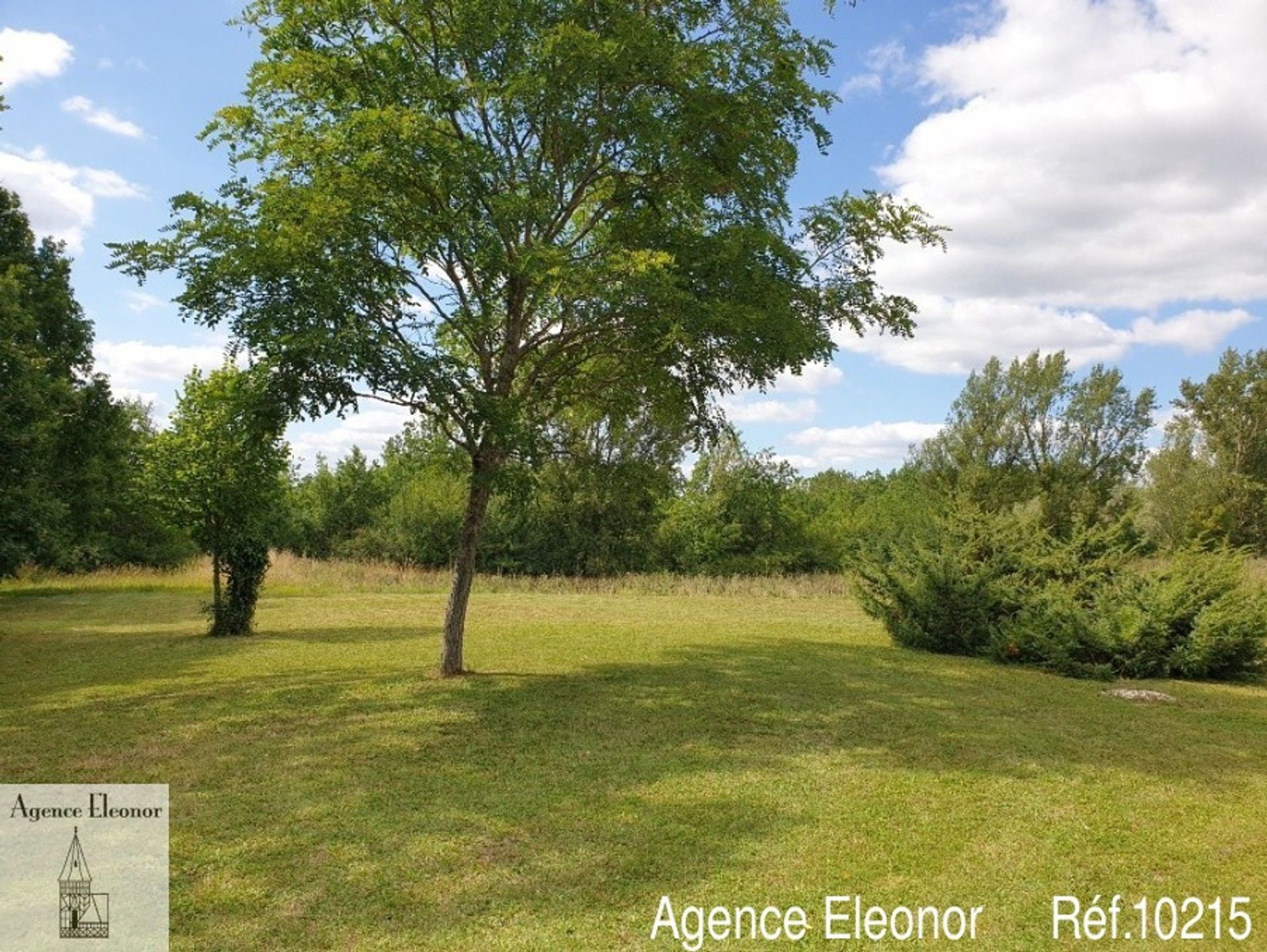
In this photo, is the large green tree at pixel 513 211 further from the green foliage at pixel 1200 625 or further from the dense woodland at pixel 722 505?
the green foliage at pixel 1200 625

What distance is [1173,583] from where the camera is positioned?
39.3 feet

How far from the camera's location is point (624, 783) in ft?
21.2

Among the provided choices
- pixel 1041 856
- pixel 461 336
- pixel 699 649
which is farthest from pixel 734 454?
pixel 1041 856

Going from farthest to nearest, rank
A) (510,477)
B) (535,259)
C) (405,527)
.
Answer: (405,527), (510,477), (535,259)

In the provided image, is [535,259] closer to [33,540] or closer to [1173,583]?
[1173,583]

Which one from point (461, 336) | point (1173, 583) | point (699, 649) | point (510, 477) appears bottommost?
point (699, 649)

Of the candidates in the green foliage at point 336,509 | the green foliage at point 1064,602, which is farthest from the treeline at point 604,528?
the green foliage at point 1064,602

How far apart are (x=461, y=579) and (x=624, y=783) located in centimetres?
472

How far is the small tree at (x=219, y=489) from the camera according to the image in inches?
581

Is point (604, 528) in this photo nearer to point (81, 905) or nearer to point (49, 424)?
point (49, 424)

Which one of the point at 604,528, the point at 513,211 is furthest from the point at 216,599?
the point at 604,528

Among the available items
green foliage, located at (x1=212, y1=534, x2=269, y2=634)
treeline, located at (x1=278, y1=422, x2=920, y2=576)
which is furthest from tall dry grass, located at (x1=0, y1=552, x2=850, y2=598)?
green foliage, located at (x1=212, y1=534, x2=269, y2=634)

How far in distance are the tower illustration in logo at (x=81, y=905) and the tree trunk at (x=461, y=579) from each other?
5520 millimetres

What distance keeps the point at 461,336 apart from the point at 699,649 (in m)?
6.28
